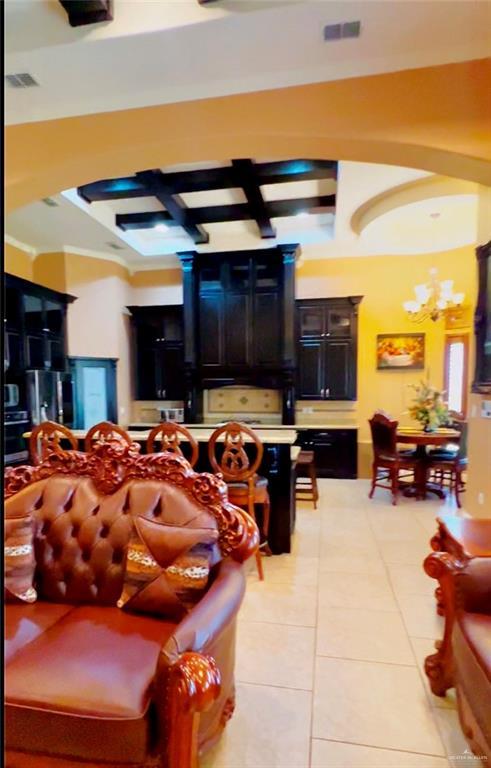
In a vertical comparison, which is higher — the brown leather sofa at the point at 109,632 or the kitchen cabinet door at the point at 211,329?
the kitchen cabinet door at the point at 211,329

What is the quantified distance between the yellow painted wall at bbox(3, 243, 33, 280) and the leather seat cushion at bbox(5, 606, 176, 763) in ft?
16.7

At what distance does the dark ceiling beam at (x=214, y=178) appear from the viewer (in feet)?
12.8

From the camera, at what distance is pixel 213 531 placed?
1.73m

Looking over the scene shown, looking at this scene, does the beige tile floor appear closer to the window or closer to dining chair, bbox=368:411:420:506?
dining chair, bbox=368:411:420:506

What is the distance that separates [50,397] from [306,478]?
3812mm

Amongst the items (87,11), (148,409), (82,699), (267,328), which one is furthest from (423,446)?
(87,11)

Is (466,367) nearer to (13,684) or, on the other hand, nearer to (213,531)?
(213,531)

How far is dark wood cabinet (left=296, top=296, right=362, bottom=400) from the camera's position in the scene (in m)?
6.10

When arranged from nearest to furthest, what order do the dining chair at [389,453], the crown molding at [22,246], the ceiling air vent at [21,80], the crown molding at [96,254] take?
1. the ceiling air vent at [21,80]
2. the dining chair at [389,453]
3. the crown molding at [22,246]
4. the crown molding at [96,254]

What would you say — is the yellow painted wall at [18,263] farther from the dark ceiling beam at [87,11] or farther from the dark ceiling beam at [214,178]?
the dark ceiling beam at [87,11]

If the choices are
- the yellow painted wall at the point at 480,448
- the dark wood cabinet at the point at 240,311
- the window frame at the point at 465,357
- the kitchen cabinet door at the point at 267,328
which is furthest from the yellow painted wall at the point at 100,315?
the window frame at the point at 465,357

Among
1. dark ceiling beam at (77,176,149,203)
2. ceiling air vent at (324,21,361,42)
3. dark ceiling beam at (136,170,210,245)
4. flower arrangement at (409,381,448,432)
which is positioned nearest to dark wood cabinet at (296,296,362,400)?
flower arrangement at (409,381,448,432)

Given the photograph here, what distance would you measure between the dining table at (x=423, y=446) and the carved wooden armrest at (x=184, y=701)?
409cm

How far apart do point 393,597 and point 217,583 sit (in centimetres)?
177
